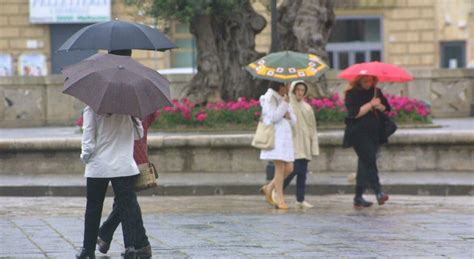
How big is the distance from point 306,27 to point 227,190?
5920 millimetres

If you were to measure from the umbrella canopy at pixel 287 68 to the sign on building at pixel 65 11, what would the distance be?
23425 mm

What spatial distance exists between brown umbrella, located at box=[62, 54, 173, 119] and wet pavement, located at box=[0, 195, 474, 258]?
1.51 metres

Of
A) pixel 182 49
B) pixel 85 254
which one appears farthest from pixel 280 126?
pixel 182 49

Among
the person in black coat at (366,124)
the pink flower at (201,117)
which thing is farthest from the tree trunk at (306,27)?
the person in black coat at (366,124)

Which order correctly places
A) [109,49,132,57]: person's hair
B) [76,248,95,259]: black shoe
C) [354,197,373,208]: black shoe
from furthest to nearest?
Answer: 1. [354,197,373,208]: black shoe
2. [109,49,132,57]: person's hair
3. [76,248,95,259]: black shoe

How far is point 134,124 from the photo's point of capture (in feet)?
26.3

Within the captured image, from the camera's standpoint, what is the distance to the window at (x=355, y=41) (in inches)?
1516

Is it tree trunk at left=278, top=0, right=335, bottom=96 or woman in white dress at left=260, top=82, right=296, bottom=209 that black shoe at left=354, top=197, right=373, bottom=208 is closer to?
woman in white dress at left=260, top=82, right=296, bottom=209

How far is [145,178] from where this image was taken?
8.12 meters

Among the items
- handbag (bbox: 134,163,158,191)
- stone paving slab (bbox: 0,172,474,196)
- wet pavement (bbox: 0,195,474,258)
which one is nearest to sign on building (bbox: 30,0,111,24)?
stone paving slab (bbox: 0,172,474,196)

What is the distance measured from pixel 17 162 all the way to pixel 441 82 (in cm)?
1432

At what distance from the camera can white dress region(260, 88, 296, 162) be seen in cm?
1231

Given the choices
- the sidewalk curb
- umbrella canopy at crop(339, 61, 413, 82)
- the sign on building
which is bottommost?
the sidewalk curb

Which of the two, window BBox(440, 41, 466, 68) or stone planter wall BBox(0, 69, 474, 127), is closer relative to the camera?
stone planter wall BBox(0, 69, 474, 127)
